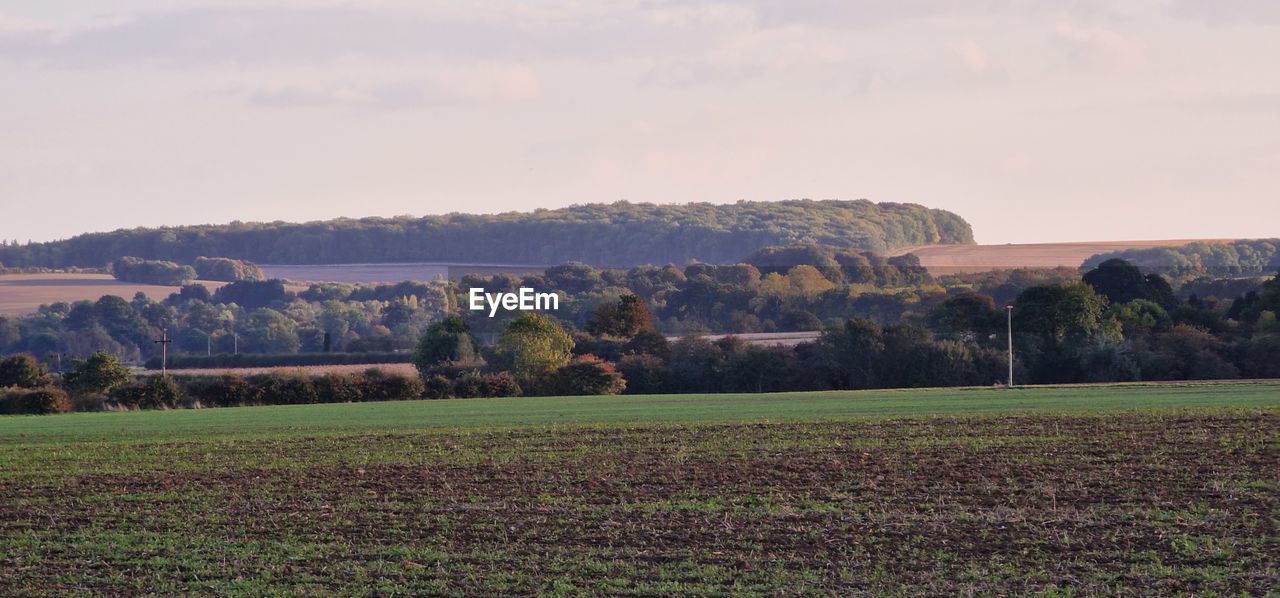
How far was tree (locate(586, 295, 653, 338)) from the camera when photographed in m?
101

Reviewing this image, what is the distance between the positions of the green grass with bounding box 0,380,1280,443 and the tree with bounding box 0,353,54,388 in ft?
56.0

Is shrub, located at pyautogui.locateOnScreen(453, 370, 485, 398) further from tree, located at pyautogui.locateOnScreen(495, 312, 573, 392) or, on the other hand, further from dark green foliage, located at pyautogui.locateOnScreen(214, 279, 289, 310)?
dark green foliage, located at pyautogui.locateOnScreen(214, 279, 289, 310)

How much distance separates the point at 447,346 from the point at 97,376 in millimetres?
23533

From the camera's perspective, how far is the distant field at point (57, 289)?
174m

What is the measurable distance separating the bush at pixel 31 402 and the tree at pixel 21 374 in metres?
9.66

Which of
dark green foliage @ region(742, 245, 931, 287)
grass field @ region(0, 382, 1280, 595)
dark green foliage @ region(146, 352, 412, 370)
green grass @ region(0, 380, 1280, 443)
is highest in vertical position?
dark green foliage @ region(742, 245, 931, 287)

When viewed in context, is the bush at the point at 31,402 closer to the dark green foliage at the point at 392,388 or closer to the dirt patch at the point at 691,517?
the dark green foliage at the point at 392,388

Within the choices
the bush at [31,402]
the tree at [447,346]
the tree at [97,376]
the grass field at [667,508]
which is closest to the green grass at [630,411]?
the grass field at [667,508]

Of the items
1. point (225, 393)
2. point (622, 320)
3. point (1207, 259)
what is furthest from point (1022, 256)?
point (225, 393)

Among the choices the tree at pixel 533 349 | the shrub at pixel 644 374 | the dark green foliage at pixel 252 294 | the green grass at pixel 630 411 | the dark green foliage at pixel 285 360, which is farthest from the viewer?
the dark green foliage at pixel 252 294

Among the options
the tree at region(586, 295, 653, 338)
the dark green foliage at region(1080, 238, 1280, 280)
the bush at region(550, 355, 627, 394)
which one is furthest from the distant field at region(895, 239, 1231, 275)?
the bush at region(550, 355, 627, 394)

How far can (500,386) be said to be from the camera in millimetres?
79500

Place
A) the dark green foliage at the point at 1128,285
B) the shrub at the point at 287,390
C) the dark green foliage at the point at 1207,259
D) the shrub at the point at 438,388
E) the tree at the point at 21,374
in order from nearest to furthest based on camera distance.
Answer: the shrub at the point at 287,390
the shrub at the point at 438,388
the tree at the point at 21,374
the dark green foliage at the point at 1128,285
the dark green foliage at the point at 1207,259

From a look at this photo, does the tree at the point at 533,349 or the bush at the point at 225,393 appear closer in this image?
the bush at the point at 225,393
